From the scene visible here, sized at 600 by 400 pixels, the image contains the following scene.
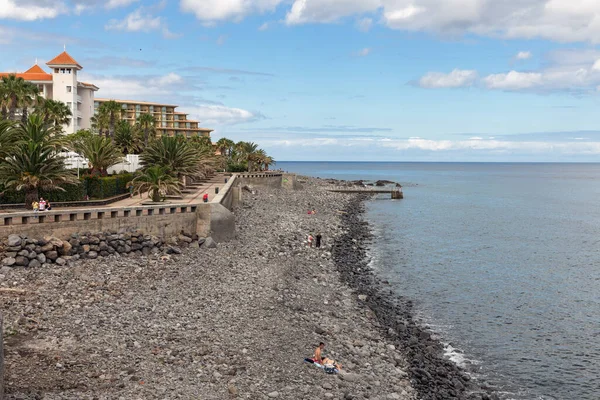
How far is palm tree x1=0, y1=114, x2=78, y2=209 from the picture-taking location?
104 ft

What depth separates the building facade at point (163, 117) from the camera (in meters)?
Result: 128

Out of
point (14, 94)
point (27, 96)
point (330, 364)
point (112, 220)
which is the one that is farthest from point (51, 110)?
point (330, 364)

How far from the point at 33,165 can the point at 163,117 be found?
105m

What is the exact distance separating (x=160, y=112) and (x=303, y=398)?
125041 millimetres

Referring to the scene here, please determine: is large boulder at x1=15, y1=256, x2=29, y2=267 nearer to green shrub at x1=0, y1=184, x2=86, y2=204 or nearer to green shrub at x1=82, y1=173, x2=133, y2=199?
green shrub at x1=0, y1=184, x2=86, y2=204

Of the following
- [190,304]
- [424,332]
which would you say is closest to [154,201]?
[190,304]

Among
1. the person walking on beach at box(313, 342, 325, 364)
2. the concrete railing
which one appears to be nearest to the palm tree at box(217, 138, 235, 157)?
the concrete railing

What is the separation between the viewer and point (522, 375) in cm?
2112

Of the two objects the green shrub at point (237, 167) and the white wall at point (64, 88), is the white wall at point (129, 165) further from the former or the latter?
the green shrub at point (237, 167)

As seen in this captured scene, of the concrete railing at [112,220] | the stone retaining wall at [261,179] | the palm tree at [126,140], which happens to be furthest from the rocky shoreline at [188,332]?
the stone retaining wall at [261,179]

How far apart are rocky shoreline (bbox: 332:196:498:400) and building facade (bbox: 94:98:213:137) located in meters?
94.9

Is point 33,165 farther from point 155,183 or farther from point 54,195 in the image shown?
point 155,183

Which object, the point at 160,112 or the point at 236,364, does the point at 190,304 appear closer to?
the point at 236,364

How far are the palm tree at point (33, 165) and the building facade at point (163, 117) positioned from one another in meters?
93.8
